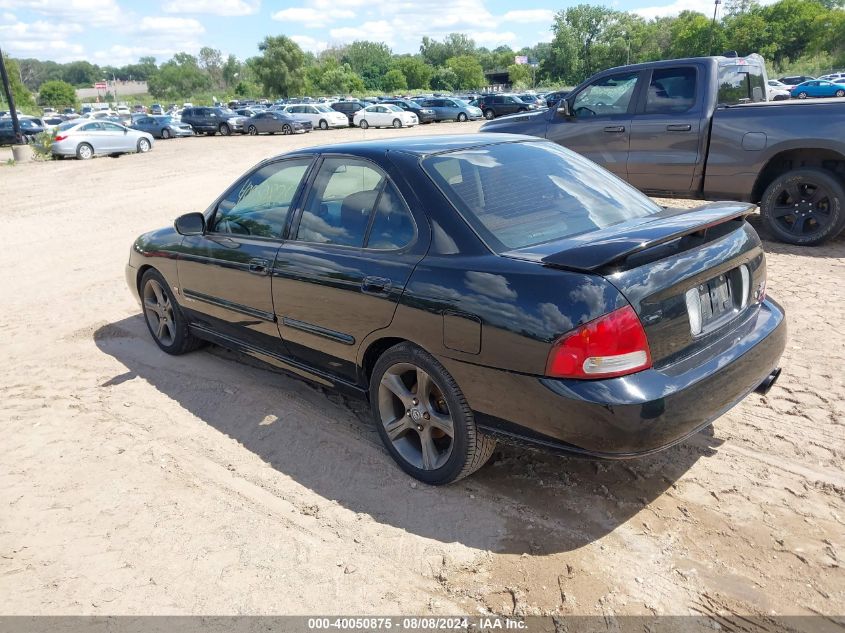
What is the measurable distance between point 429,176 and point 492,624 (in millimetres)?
2068

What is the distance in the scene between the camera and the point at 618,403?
255 cm

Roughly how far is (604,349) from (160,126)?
3890cm

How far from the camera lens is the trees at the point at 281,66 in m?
81.8

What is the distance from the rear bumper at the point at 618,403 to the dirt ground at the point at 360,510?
508 millimetres

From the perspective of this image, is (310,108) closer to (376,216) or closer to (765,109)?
(765,109)

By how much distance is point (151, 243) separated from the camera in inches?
206

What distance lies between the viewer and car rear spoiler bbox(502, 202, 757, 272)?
261cm

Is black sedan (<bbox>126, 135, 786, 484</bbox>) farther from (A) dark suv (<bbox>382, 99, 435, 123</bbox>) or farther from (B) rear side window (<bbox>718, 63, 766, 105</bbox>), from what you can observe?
(A) dark suv (<bbox>382, 99, 435, 123</bbox>)

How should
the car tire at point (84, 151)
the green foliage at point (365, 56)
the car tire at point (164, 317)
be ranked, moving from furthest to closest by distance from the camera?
the green foliage at point (365, 56) → the car tire at point (84, 151) → the car tire at point (164, 317)

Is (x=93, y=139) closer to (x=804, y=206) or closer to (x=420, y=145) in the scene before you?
(x=804, y=206)

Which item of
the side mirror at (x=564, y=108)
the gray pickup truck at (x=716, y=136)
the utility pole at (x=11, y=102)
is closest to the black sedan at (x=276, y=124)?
the utility pole at (x=11, y=102)

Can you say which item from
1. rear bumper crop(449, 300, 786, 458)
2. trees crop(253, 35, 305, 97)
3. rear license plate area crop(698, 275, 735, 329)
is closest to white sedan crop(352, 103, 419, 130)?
rear license plate area crop(698, 275, 735, 329)

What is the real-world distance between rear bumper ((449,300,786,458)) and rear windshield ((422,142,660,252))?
0.69m

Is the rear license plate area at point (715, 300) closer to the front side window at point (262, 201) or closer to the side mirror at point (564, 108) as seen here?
the front side window at point (262, 201)
